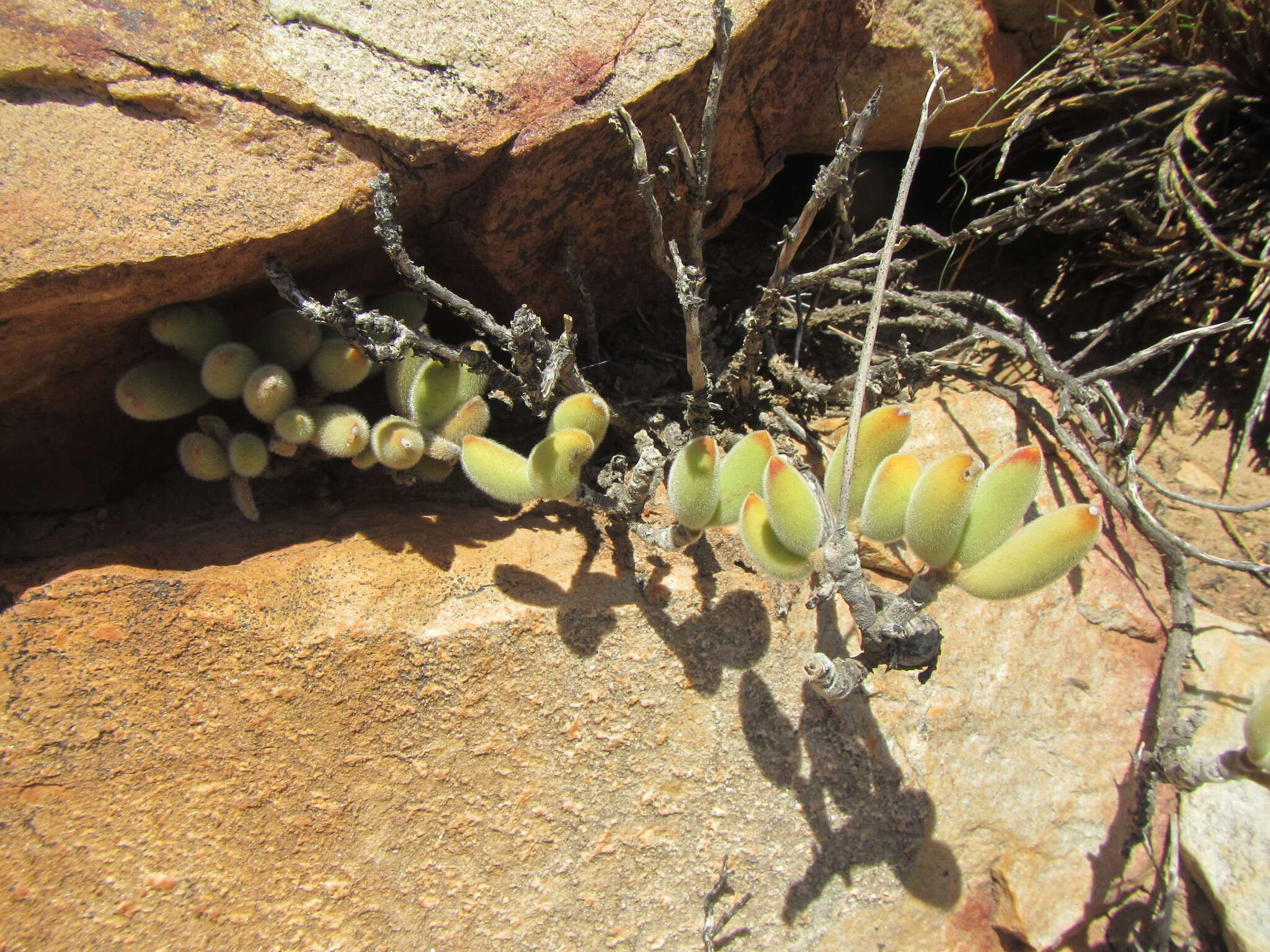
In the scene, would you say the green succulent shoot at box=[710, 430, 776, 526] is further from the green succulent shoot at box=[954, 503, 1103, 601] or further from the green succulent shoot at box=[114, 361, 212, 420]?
the green succulent shoot at box=[114, 361, 212, 420]

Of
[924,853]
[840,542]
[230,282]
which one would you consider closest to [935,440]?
[840,542]

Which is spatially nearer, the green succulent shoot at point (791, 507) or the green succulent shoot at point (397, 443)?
the green succulent shoot at point (791, 507)

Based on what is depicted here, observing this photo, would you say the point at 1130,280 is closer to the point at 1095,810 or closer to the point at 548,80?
the point at 1095,810

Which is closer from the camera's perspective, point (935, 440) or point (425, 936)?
point (425, 936)

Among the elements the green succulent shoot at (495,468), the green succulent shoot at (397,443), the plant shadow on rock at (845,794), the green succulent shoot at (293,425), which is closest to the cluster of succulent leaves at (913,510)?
the green succulent shoot at (495,468)

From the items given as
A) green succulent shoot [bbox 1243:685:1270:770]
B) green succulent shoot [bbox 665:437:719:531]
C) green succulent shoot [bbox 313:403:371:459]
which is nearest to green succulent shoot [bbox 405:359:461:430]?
green succulent shoot [bbox 313:403:371:459]

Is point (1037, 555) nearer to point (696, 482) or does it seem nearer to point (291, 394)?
point (696, 482)

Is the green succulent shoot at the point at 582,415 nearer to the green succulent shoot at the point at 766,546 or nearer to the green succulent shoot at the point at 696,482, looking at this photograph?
the green succulent shoot at the point at 696,482
